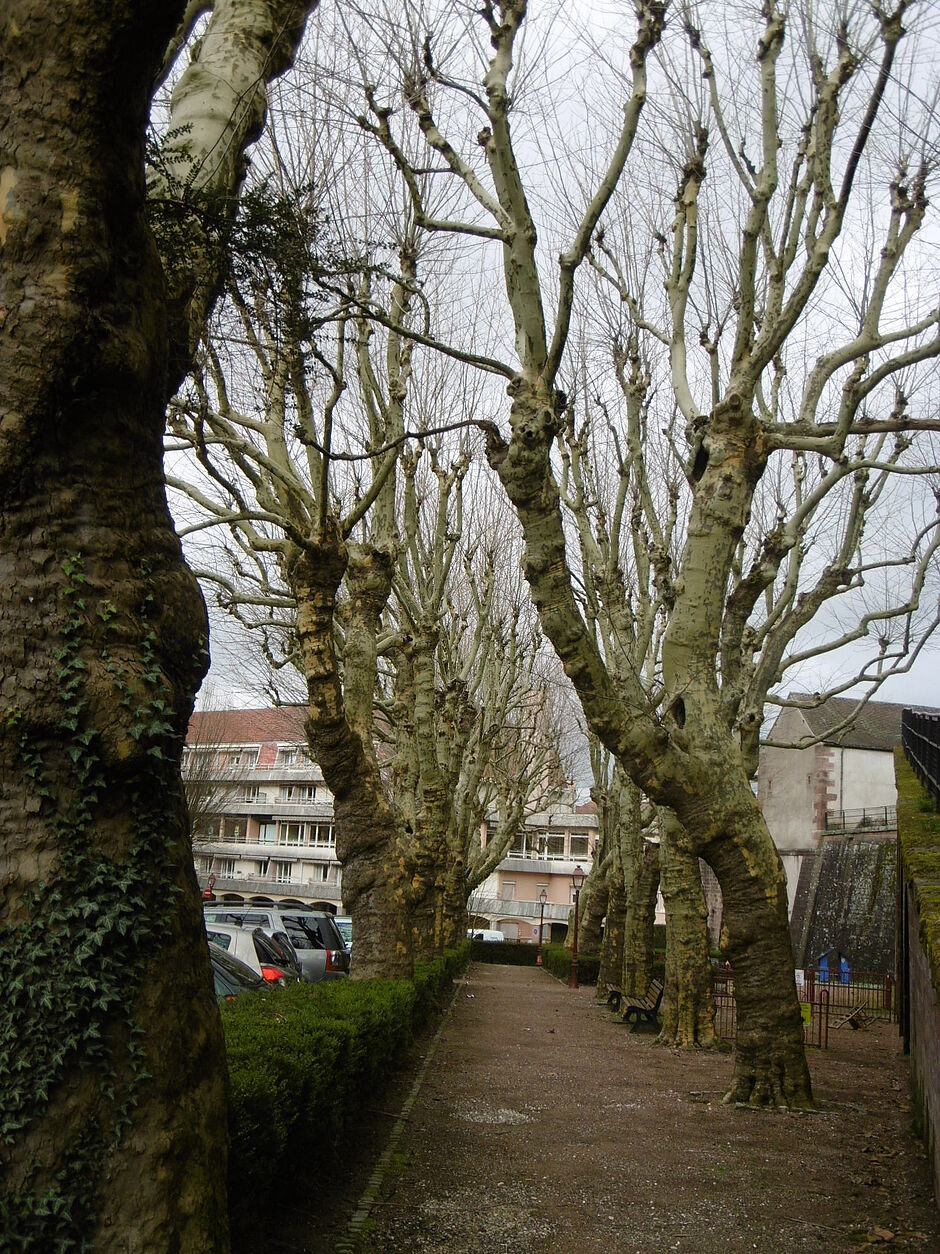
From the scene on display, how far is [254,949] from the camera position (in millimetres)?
14117

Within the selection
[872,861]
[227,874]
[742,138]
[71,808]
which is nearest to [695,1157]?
[71,808]

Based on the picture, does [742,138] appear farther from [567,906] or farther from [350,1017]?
[567,906]

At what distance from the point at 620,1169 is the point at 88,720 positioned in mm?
5609

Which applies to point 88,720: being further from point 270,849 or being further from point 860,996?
point 270,849

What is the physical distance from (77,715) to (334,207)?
9.04 meters

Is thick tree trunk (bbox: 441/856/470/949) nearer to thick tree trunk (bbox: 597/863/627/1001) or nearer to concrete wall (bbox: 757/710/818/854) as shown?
thick tree trunk (bbox: 597/863/627/1001)

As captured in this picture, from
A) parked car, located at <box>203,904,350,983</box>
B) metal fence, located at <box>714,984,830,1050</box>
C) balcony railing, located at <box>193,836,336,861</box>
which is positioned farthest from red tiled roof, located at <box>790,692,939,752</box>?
balcony railing, located at <box>193,836,336,861</box>

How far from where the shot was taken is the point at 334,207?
11.0m

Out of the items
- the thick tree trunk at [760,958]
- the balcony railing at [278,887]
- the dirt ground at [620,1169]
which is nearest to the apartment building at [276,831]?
the balcony railing at [278,887]

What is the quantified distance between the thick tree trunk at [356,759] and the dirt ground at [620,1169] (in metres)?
1.40

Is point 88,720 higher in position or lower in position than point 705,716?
lower

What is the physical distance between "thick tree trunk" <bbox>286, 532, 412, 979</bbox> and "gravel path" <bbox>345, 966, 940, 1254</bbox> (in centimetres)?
148

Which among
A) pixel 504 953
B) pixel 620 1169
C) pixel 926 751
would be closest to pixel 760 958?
pixel 620 1169

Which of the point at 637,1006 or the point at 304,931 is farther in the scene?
the point at 304,931
